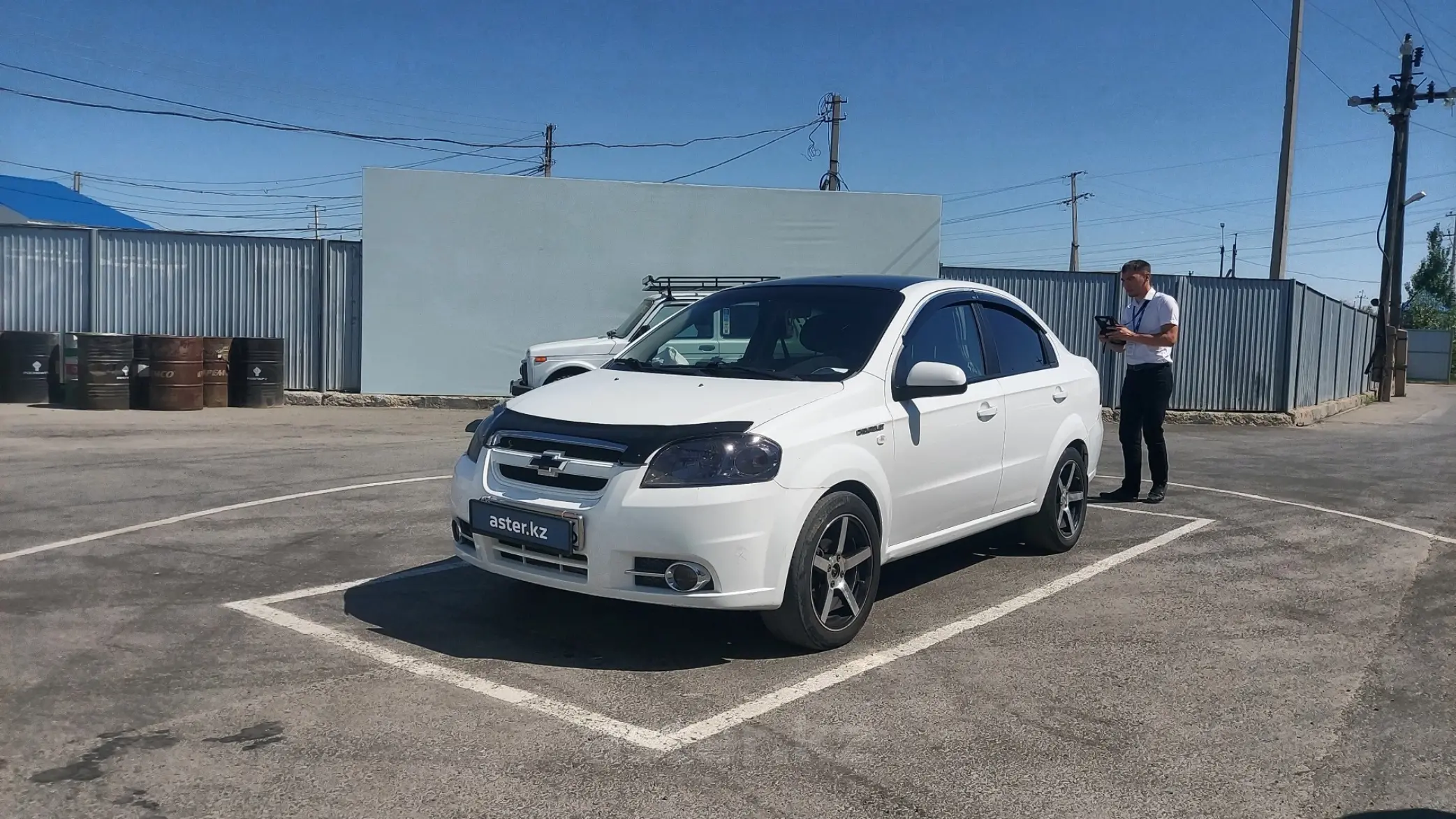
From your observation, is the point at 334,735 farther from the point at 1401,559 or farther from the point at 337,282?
the point at 337,282

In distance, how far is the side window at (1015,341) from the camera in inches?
255

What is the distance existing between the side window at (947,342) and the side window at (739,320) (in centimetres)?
85

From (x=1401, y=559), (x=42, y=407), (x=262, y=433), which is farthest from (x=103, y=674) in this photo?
(x=42, y=407)

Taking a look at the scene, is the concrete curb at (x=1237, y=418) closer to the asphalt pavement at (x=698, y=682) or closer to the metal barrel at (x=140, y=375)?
the asphalt pavement at (x=698, y=682)

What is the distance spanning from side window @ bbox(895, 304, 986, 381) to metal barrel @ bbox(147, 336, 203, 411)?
12.7m

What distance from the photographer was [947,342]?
6000mm

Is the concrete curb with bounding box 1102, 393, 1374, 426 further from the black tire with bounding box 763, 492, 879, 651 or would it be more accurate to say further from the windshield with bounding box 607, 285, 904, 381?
the black tire with bounding box 763, 492, 879, 651

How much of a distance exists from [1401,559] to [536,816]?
20.3ft

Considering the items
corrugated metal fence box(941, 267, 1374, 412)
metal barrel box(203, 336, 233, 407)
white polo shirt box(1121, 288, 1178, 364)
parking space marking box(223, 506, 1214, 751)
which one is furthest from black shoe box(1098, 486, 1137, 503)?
metal barrel box(203, 336, 233, 407)

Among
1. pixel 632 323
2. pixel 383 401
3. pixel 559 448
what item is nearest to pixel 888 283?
pixel 559 448

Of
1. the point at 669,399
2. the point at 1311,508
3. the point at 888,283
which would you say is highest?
the point at 888,283

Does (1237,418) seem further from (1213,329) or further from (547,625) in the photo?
(547,625)

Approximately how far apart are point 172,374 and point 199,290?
10.1ft

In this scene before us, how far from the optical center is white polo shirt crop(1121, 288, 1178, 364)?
862 cm
